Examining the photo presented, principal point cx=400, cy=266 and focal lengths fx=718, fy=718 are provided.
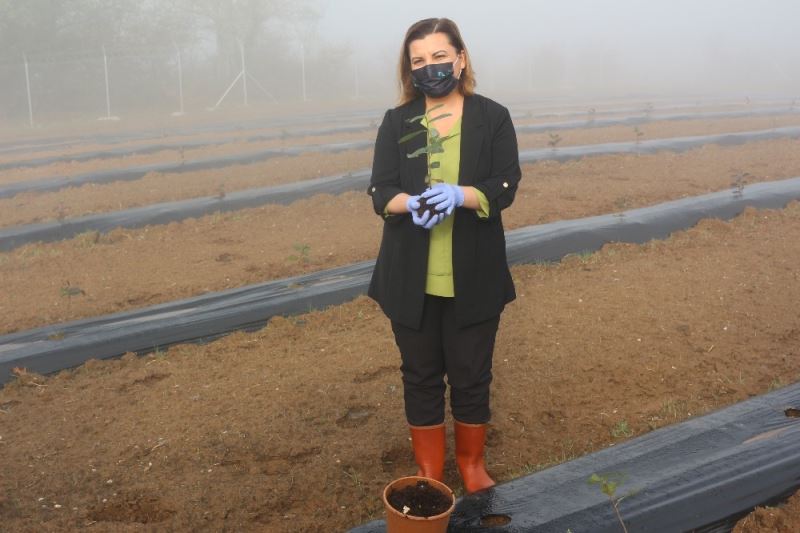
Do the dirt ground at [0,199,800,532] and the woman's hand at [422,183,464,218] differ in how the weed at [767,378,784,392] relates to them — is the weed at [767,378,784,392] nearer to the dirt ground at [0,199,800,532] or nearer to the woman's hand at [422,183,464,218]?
the dirt ground at [0,199,800,532]

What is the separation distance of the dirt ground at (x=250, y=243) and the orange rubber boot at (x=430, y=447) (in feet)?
10.3

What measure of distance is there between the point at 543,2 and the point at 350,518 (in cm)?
Answer: 7163

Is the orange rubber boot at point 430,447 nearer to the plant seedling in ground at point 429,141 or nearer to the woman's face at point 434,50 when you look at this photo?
the plant seedling in ground at point 429,141

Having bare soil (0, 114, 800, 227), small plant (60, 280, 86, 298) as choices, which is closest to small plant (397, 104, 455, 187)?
small plant (60, 280, 86, 298)

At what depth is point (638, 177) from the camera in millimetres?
8609

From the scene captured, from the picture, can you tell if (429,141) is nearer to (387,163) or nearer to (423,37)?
(387,163)

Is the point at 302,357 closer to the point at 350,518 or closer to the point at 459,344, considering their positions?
the point at 350,518

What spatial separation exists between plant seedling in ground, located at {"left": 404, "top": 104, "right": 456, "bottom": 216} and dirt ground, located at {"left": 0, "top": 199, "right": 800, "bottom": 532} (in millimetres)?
1135

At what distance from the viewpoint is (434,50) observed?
2.18m

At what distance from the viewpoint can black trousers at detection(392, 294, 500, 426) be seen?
7.64 feet

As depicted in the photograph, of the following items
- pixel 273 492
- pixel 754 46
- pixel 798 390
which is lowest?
pixel 273 492

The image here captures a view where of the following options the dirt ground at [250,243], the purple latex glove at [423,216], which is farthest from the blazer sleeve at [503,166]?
the dirt ground at [250,243]

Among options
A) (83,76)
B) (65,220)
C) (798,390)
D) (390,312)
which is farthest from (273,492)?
(83,76)

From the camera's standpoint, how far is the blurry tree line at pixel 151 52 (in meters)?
20.3
